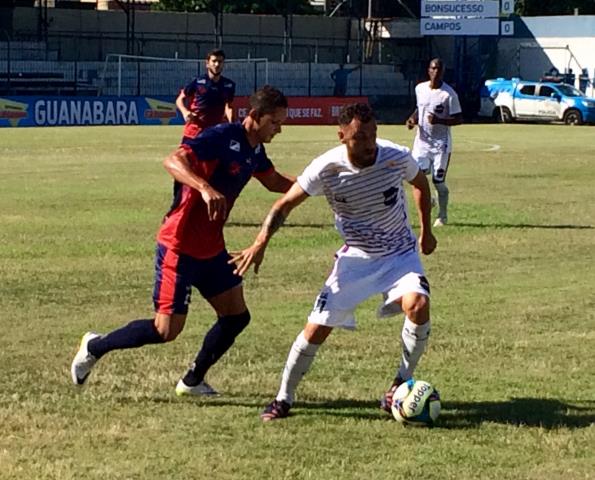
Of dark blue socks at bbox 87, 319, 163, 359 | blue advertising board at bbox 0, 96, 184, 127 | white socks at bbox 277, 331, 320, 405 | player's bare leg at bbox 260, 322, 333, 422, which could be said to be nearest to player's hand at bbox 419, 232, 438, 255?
player's bare leg at bbox 260, 322, 333, 422

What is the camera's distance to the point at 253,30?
217ft

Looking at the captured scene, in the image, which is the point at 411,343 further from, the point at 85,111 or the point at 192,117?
the point at 85,111

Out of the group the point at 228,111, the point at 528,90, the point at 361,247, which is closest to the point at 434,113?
the point at 228,111

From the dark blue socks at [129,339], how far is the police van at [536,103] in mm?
48151

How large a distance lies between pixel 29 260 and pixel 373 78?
50462 millimetres

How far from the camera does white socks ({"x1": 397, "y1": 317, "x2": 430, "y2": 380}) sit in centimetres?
758

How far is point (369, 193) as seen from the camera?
7.50 m

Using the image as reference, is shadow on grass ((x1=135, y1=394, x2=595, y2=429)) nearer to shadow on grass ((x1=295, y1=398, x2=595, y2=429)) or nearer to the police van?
shadow on grass ((x1=295, y1=398, x2=595, y2=429))

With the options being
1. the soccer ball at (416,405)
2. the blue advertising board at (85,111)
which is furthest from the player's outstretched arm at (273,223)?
the blue advertising board at (85,111)

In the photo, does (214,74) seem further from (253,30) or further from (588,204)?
(253,30)

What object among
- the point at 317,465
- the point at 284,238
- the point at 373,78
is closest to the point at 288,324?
the point at 317,465

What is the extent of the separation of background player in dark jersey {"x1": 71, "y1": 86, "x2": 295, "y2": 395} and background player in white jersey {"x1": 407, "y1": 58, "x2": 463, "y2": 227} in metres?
9.51

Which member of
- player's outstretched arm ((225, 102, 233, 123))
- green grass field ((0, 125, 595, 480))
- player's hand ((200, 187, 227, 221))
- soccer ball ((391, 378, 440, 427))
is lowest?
green grass field ((0, 125, 595, 480))

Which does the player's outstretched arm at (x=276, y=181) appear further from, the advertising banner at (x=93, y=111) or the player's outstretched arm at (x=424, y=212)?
the advertising banner at (x=93, y=111)
